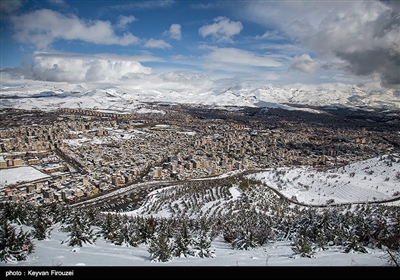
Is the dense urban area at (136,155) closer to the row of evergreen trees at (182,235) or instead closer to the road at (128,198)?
the road at (128,198)

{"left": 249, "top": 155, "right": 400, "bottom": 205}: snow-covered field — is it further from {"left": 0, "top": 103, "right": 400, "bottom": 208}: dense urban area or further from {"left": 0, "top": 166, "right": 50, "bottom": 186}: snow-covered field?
{"left": 0, "top": 166, "right": 50, "bottom": 186}: snow-covered field

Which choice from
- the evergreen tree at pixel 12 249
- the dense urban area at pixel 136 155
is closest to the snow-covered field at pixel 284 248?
the evergreen tree at pixel 12 249

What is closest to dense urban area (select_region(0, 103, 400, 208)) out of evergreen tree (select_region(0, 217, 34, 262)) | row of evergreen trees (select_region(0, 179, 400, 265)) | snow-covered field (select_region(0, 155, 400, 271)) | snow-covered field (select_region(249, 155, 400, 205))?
snow-covered field (select_region(0, 155, 400, 271))

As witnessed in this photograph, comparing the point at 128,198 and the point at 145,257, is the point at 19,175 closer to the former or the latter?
the point at 128,198

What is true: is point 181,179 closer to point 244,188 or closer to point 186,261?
point 244,188

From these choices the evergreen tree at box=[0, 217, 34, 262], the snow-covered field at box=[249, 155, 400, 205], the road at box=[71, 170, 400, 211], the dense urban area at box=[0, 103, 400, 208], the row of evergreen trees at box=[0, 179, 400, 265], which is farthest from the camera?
the dense urban area at box=[0, 103, 400, 208]
